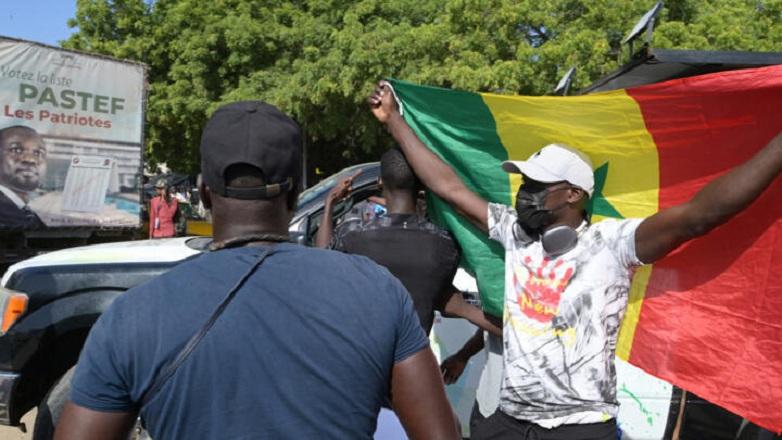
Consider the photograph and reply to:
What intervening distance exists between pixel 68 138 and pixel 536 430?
448 inches

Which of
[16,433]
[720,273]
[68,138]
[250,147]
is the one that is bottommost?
[16,433]

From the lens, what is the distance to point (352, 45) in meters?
16.9

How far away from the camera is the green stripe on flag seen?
11.7ft

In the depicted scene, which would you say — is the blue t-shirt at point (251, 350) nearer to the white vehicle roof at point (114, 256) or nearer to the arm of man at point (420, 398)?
the arm of man at point (420, 398)

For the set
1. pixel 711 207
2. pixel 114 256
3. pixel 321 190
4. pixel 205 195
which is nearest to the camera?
pixel 205 195

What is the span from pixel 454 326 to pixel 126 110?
10145mm

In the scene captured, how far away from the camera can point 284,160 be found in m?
1.61

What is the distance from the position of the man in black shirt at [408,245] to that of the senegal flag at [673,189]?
0.25m

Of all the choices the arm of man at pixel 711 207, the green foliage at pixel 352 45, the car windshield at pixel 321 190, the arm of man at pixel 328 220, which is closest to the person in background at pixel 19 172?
the green foliage at pixel 352 45

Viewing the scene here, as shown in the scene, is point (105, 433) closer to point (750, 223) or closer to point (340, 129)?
point (750, 223)

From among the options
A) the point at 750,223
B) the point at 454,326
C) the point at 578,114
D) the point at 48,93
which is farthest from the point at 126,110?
the point at 750,223

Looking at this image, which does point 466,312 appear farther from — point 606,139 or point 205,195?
point 205,195

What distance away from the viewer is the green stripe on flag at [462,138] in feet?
11.7

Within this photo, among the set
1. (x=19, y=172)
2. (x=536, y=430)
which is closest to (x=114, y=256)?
(x=536, y=430)
